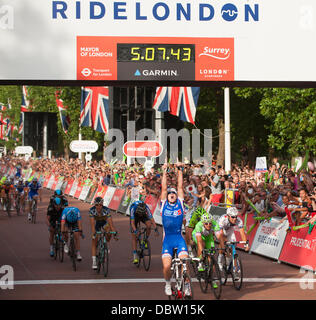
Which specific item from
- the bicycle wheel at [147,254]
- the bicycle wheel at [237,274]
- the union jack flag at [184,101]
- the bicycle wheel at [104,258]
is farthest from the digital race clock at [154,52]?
the union jack flag at [184,101]

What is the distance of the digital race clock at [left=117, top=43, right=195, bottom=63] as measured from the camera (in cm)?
1664

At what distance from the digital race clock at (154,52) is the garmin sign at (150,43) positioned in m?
0.02

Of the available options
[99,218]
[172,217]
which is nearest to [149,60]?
[99,218]

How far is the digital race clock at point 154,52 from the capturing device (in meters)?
16.6

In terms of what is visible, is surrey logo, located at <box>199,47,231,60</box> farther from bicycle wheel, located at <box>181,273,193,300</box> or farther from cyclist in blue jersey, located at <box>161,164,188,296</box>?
bicycle wheel, located at <box>181,273,193,300</box>

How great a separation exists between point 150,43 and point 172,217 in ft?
15.9

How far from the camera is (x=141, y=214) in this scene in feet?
60.8

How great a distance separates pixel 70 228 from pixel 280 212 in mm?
5504

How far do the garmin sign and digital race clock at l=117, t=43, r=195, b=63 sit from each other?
22mm

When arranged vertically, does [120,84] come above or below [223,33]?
below

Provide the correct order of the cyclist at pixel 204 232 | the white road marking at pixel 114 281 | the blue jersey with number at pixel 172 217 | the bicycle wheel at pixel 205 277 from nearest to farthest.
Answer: the blue jersey with number at pixel 172 217 → the bicycle wheel at pixel 205 277 → the cyclist at pixel 204 232 → the white road marking at pixel 114 281

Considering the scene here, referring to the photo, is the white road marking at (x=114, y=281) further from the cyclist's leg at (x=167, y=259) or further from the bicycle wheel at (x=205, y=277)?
the cyclist's leg at (x=167, y=259)

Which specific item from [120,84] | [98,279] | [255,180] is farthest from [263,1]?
[255,180]
